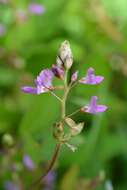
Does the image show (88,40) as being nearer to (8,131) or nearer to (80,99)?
(80,99)

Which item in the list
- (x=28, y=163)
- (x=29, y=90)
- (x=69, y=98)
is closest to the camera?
(x=29, y=90)

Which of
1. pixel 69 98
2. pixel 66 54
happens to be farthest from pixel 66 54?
pixel 69 98

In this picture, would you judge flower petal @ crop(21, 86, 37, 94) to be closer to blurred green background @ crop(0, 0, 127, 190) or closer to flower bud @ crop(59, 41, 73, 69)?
flower bud @ crop(59, 41, 73, 69)

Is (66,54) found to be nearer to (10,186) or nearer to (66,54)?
(66,54)

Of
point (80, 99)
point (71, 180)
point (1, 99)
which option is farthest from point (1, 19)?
point (71, 180)

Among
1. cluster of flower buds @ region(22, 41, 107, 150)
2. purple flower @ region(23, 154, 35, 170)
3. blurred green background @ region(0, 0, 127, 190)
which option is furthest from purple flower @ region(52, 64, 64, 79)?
purple flower @ region(23, 154, 35, 170)

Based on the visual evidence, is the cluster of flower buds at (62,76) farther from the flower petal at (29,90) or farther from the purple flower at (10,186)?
the purple flower at (10,186)

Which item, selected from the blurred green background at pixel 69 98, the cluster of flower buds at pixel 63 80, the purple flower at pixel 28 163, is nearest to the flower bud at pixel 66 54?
the cluster of flower buds at pixel 63 80
